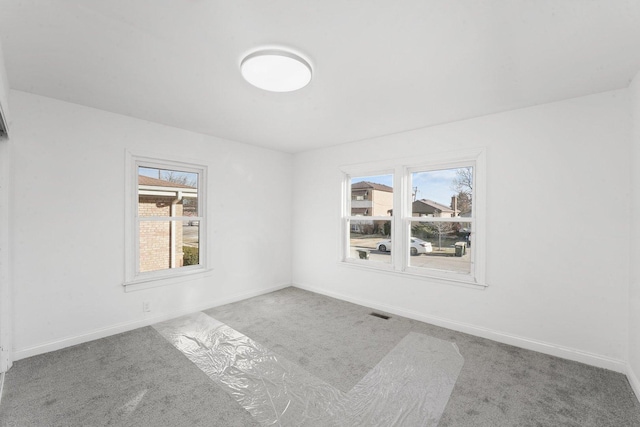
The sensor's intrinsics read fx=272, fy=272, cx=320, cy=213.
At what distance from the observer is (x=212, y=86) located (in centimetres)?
247

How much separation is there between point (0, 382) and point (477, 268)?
449 cm

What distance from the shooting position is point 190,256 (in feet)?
12.8

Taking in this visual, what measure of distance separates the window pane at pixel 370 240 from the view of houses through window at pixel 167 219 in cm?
238

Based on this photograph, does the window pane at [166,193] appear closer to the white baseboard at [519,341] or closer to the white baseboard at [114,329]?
the white baseboard at [114,329]

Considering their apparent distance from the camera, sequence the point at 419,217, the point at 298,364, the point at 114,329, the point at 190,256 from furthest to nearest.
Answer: the point at 190,256 → the point at 419,217 → the point at 114,329 → the point at 298,364

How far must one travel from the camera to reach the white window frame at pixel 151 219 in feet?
10.5

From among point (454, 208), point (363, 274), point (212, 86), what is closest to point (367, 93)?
point (212, 86)

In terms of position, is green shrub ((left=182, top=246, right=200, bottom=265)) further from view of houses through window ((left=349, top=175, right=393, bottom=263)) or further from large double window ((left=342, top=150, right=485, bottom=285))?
view of houses through window ((left=349, top=175, right=393, bottom=263))

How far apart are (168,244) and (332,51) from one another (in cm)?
318

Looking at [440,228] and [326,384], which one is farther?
[440,228]

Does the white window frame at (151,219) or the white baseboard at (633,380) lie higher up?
the white window frame at (151,219)

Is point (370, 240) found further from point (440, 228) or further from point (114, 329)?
point (114, 329)

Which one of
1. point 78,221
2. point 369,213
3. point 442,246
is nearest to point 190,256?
point 78,221

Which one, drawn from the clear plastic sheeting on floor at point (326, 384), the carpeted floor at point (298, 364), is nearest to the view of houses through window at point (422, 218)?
Answer: the carpeted floor at point (298, 364)
